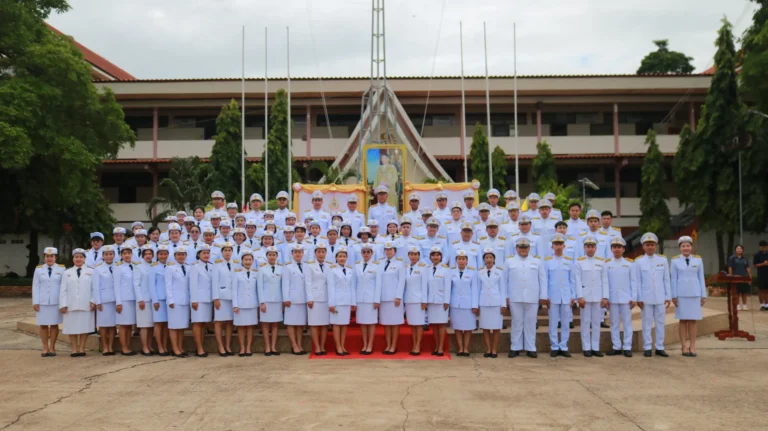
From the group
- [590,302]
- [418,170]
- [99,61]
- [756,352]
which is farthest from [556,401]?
[99,61]

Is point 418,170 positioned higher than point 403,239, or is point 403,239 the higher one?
point 418,170

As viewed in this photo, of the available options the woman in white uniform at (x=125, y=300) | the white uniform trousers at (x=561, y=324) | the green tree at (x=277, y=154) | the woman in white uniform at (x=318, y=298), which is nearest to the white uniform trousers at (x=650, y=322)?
the white uniform trousers at (x=561, y=324)

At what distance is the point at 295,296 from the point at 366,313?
103 centimetres

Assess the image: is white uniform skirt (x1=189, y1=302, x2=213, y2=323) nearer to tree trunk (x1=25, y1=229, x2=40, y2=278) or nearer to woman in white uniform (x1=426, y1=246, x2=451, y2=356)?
woman in white uniform (x1=426, y1=246, x2=451, y2=356)

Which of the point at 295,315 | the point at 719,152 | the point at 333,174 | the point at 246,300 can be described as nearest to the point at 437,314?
the point at 295,315

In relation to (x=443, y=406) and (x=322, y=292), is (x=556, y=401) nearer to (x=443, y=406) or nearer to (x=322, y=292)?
(x=443, y=406)

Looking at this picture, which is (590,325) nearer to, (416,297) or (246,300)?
(416,297)

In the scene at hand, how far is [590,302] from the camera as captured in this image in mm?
9469

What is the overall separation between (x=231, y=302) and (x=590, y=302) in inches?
199

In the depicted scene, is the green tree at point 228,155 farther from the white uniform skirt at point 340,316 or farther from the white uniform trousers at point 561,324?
the white uniform trousers at point 561,324

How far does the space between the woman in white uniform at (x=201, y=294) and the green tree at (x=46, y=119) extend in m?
10.6

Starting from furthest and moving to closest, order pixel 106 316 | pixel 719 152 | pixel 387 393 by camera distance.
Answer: pixel 719 152, pixel 106 316, pixel 387 393

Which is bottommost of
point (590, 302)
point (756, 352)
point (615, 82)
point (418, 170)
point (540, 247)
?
point (756, 352)

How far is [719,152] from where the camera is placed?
22.4 meters
